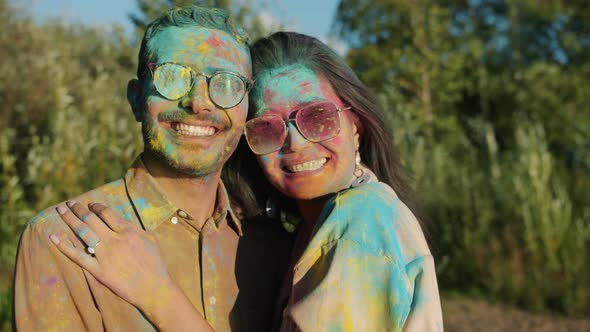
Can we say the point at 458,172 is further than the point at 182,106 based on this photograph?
Yes

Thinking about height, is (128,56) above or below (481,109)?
above

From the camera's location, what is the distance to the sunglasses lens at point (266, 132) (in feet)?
8.08

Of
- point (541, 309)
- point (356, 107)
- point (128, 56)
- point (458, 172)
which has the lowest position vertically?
point (541, 309)

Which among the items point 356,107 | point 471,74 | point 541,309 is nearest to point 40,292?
point 356,107

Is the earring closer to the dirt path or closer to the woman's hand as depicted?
the woman's hand

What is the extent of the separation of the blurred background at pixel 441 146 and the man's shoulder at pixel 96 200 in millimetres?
1456

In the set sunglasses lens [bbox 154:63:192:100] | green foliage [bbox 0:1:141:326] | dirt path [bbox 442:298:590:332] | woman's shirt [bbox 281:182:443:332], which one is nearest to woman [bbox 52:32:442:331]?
woman's shirt [bbox 281:182:443:332]

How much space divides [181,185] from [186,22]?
0.58 meters

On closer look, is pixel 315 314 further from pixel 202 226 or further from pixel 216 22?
pixel 216 22

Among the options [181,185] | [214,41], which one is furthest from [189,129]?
[214,41]

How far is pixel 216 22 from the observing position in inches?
94.6

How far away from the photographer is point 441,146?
9398mm

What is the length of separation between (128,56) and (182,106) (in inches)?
159

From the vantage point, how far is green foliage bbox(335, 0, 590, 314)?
6.81m
